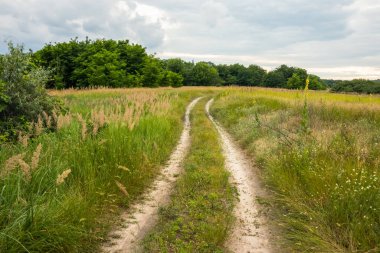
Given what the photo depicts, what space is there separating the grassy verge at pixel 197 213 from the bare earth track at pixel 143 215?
0.17 metres

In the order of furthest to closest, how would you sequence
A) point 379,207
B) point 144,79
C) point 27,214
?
1. point 144,79
2. point 379,207
3. point 27,214

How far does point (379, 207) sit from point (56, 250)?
417 centimetres

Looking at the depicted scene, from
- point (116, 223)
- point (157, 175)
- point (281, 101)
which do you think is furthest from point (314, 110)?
point (116, 223)

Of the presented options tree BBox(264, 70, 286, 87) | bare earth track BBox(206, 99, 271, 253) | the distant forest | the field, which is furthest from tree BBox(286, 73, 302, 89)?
bare earth track BBox(206, 99, 271, 253)

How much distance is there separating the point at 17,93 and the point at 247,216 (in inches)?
239

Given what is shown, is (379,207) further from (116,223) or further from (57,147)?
(57,147)

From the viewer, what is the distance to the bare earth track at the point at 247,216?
4375mm

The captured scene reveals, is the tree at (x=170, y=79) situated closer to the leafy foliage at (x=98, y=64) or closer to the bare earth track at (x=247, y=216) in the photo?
the leafy foliage at (x=98, y=64)

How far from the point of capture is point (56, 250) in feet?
12.2

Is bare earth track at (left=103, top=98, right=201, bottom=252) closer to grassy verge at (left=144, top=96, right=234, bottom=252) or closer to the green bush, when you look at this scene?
grassy verge at (left=144, top=96, right=234, bottom=252)

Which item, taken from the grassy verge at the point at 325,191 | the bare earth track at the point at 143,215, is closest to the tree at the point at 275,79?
the grassy verge at the point at 325,191

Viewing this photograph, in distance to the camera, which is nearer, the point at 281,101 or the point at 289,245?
the point at 289,245

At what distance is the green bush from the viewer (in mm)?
7398

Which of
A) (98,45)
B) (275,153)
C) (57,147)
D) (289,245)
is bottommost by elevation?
(289,245)
